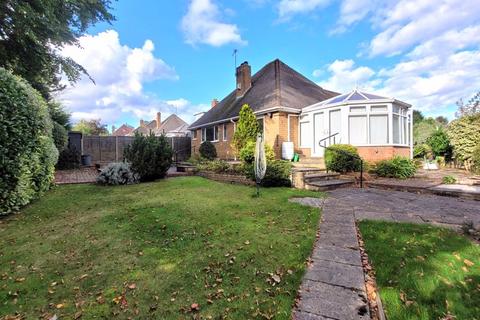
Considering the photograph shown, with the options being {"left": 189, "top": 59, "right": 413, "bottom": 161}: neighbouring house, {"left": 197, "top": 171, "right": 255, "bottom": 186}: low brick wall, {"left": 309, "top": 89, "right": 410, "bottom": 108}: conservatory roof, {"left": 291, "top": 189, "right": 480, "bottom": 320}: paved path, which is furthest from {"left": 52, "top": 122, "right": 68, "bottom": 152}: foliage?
{"left": 309, "top": 89, "right": 410, "bottom": 108}: conservatory roof

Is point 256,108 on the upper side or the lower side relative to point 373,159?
upper

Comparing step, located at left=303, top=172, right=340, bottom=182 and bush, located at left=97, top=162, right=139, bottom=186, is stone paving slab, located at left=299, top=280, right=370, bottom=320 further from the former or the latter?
bush, located at left=97, top=162, right=139, bottom=186

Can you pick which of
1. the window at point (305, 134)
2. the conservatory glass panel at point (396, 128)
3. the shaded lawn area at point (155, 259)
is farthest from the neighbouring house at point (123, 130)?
the shaded lawn area at point (155, 259)

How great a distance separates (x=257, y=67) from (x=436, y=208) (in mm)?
19816

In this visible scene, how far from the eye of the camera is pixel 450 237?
13.1 ft

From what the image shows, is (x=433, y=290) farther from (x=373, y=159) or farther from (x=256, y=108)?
(x=256, y=108)

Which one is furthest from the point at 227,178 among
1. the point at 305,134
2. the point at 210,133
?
the point at 210,133

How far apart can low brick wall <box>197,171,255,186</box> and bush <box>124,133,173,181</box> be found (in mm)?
2033

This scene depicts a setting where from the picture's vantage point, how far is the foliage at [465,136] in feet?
43.3

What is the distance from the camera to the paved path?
2473mm

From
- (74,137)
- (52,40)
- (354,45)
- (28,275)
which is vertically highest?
(354,45)

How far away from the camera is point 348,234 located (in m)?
4.34

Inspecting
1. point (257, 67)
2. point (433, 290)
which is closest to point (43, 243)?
point (433, 290)

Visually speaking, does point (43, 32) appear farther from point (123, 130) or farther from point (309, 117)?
point (123, 130)
